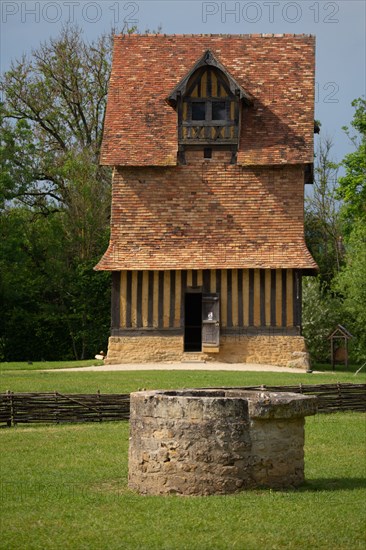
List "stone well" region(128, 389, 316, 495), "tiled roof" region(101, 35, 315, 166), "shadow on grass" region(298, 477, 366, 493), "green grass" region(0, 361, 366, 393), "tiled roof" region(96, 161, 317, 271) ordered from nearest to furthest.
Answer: "stone well" region(128, 389, 316, 495) < "shadow on grass" region(298, 477, 366, 493) < "green grass" region(0, 361, 366, 393) < "tiled roof" region(96, 161, 317, 271) < "tiled roof" region(101, 35, 315, 166)

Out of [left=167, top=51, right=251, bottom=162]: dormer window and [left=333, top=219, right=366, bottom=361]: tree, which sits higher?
[left=167, top=51, right=251, bottom=162]: dormer window

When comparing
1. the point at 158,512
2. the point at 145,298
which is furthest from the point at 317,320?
the point at 158,512

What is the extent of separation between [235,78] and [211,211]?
4.93 m

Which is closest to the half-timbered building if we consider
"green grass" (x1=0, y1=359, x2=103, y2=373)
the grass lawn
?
"green grass" (x1=0, y1=359, x2=103, y2=373)

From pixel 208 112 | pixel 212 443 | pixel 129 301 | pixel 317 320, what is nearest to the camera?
pixel 212 443

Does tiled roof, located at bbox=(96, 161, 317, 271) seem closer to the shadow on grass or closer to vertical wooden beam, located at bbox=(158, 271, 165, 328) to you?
vertical wooden beam, located at bbox=(158, 271, 165, 328)

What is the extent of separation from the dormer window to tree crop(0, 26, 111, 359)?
999 centimetres

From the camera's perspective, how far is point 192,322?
38.0m

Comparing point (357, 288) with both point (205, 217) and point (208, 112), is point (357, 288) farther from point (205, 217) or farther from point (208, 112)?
point (208, 112)

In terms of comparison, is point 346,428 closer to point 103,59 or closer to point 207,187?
point 207,187

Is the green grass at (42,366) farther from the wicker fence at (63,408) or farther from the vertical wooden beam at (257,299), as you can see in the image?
the wicker fence at (63,408)

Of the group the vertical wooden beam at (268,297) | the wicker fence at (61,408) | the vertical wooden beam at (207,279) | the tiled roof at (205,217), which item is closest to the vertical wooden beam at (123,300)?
the tiled roof at (205,217)

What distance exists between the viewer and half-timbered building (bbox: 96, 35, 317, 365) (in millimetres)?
34500

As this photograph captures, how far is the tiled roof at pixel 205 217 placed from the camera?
113ft
